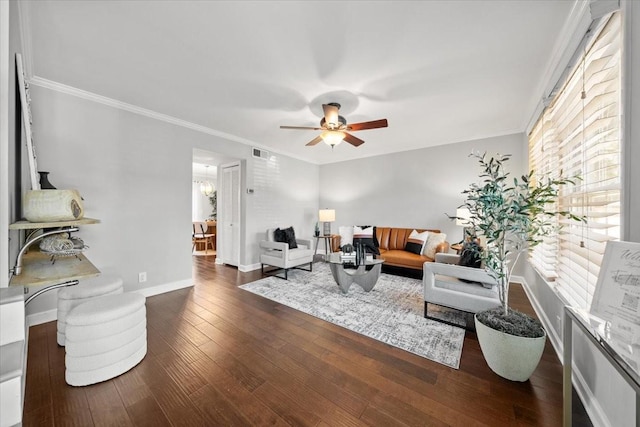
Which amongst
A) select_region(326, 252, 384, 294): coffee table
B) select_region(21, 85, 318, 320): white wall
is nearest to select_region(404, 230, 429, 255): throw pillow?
select_region(326, 252, 384, 294): coffee table

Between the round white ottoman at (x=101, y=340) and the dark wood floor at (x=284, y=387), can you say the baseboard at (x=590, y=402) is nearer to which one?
the dark wood floor at (x=284, y=387)

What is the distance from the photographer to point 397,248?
486 centimetres

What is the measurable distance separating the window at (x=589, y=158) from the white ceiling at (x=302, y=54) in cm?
42

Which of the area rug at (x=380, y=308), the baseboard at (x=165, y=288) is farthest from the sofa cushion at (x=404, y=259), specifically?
the baseboard at (x=165, y=288)

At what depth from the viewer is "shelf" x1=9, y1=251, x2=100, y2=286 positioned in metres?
1.22

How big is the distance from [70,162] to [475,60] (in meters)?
4.38

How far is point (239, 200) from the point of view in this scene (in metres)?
4.81

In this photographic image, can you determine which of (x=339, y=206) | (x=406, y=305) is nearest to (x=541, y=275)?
(x=406, y=305)

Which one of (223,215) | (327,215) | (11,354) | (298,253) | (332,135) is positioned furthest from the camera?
(327,215)

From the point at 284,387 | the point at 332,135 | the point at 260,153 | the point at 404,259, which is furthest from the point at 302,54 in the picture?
the point at 404,259

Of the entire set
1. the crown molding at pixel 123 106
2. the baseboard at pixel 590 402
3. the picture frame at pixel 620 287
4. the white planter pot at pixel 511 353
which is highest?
the crown molding at pixel 123 106

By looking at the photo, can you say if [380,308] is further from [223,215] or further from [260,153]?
[223,215]

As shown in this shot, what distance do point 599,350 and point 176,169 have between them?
4.37 meters

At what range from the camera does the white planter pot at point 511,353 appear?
5.30 feet
